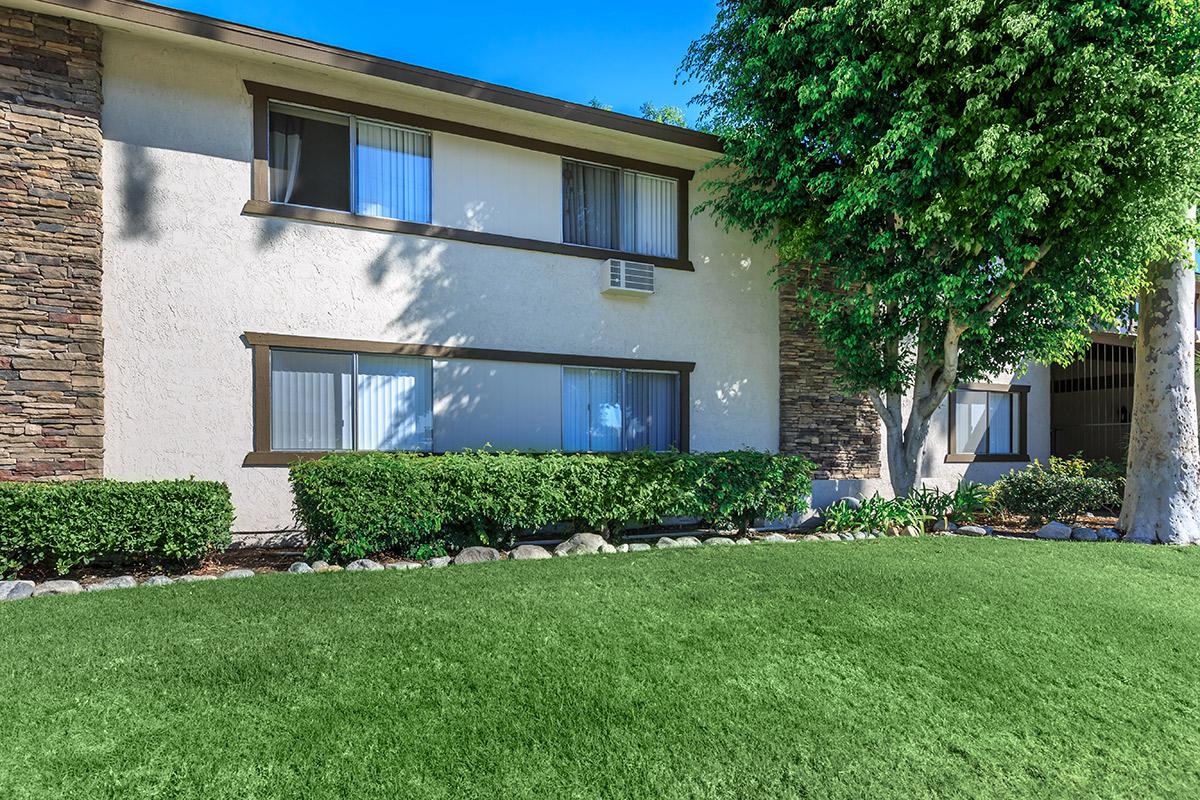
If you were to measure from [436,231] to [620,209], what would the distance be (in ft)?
10.2

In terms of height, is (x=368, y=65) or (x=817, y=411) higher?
(x=368, y=65)

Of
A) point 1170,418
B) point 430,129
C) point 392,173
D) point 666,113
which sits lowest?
point 1170,418

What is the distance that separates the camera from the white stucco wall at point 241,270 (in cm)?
826

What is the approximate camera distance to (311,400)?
9070 mm

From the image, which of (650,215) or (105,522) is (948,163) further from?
(105,522)

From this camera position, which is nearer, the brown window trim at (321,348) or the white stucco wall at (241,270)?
the white stucco wall at (241,270)

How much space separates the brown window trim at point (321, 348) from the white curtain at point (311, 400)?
0.11 meters

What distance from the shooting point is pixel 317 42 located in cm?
863

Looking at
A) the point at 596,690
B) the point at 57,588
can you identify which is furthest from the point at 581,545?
the point at 57,588

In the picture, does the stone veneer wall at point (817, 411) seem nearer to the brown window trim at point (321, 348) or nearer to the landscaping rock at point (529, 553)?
the brown window trim at point (321, 348)

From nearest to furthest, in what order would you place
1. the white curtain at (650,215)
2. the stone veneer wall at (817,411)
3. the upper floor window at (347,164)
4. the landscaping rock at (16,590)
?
the landscaping rock at (16,590), the upper floor window at (347,164), the white curtain at (650,215), the stone veneer wall at (817,411)

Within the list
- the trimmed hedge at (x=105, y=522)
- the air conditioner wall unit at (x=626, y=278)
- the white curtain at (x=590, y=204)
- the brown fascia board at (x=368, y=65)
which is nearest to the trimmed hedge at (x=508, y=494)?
the trimmed hedge at (x=105, y=522)

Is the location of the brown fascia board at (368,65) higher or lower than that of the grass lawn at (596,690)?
higher

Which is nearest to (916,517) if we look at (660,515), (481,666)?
(660,515)
